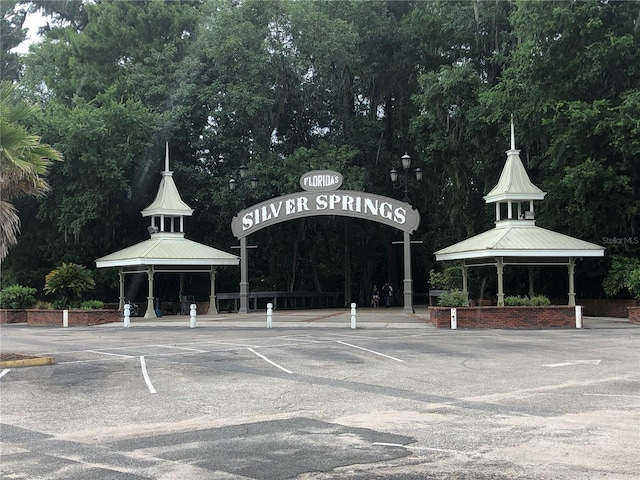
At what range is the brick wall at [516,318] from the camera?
26766 mm

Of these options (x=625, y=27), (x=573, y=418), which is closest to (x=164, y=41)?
(x=625, y=27)

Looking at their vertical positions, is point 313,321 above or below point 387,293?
below

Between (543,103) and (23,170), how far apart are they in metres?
23.5

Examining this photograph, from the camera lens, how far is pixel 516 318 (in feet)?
88.0

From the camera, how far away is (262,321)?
3005 cm

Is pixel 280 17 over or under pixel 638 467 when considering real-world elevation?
over

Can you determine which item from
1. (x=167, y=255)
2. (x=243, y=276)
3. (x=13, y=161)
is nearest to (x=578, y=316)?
(x=243, y=276)

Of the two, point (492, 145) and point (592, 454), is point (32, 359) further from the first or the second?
point (492, 145)

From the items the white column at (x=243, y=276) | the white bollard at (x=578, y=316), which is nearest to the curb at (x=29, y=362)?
the white bollard at (x=578, y=316)

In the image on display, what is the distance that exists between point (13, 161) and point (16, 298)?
19.4m

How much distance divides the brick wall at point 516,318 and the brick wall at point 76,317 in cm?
1368

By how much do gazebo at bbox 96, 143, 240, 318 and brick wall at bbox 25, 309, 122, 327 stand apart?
255cm

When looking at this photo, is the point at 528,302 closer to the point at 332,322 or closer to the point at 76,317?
the point at 332,322

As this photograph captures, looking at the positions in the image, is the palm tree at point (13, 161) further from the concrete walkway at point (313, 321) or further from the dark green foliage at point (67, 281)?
the dark green foliage at point (67, 281)
